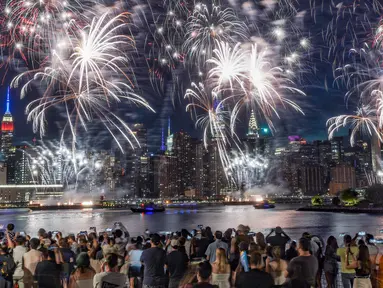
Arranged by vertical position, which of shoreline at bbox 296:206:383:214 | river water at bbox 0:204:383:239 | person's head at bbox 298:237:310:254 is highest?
person's head at bbox 298:237:310:254

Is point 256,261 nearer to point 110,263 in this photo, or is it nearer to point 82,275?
point 110,263

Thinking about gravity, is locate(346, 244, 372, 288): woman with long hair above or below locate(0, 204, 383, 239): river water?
above

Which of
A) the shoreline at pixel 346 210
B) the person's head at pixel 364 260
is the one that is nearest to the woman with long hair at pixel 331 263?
the person's head at pixel 364 260

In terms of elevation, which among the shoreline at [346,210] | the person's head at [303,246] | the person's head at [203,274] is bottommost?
the shoreline at [346,210]

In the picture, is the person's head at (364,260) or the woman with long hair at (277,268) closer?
the woman with long hair at (277,268)

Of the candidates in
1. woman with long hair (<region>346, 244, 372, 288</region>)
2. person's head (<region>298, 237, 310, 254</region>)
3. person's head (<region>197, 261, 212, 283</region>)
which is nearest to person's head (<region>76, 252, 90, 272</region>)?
person's head (<region>197, 261, 212, 283</region>)

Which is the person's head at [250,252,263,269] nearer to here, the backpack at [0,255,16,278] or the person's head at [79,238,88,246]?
the backpack at [0,255,16,278]

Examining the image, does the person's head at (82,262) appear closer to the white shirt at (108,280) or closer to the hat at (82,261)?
the hat at (82,261)

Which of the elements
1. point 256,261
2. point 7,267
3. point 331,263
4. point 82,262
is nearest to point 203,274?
point 256,261

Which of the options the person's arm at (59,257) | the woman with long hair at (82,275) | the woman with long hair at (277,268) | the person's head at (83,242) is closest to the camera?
the woman with long hair at (82,275)
